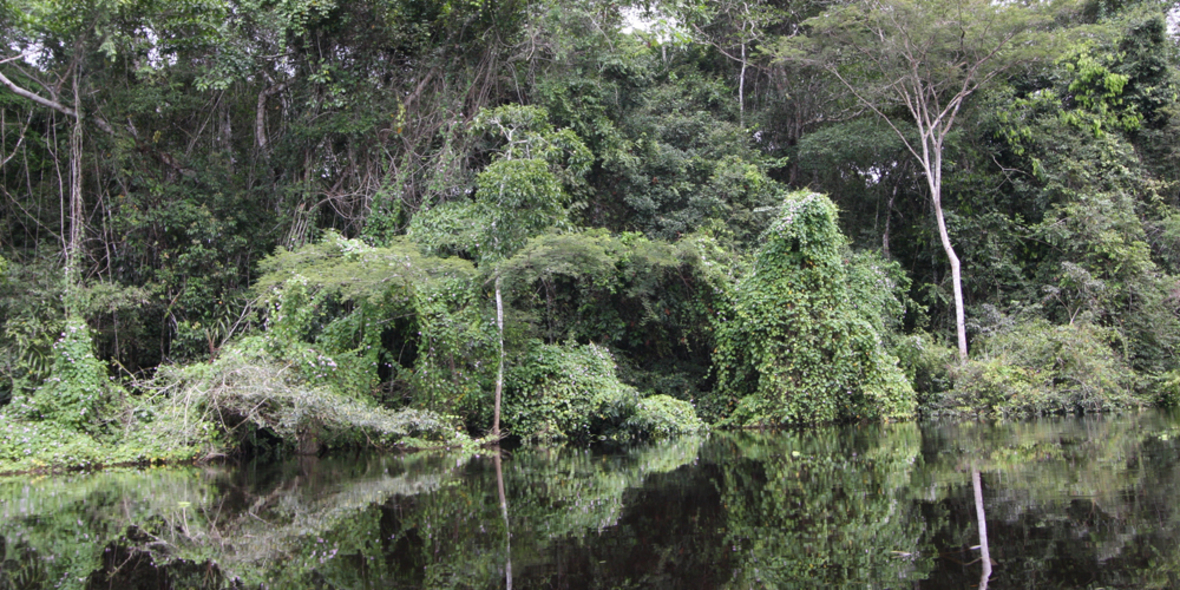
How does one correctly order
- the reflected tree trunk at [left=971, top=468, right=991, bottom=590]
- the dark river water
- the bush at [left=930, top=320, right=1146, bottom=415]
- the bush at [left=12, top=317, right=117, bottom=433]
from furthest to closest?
the bush at [left=930, top=320, right=1146, bottom=415]
the bush at [left=12, top=317, right=117, bottom=433]
the dark river water
the reflected tree trunk at [left=971, top=468, right=991, bottom=590]

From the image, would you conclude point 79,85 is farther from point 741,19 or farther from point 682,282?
point 741,19

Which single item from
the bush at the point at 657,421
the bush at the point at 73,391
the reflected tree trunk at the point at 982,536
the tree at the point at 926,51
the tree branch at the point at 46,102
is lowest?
the bush at the point at 657,421

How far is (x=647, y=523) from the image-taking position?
507 cm

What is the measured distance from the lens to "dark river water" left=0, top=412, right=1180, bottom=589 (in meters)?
3.80

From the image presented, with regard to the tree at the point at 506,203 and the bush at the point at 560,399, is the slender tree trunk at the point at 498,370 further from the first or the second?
the bush at the point at 560,399

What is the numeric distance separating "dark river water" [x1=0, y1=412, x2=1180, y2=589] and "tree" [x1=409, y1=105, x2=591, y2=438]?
4.20 meters

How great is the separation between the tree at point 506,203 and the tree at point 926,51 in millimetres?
6321

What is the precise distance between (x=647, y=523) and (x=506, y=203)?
24.3 ft

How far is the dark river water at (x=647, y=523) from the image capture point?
3.80 meters

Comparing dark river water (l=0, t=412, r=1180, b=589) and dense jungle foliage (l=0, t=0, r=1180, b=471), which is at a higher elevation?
dense jungle foliage (l=0, t=0, r=1180, b=471)

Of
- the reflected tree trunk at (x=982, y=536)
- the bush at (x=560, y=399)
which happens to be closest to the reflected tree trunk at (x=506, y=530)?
the reflected tree trunk at (x=982, y=536)

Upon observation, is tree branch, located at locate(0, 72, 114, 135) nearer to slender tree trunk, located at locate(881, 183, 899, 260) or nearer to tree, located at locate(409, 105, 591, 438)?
tree, located at locate(409, 105, 591, 438)

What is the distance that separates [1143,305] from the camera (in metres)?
15.8

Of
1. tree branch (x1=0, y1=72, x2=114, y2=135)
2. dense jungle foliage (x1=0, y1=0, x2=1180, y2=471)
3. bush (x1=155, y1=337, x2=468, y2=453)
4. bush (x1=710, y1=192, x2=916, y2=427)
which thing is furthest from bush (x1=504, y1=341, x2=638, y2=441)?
tree branch (x1=0, y1=72, x2=114, y2=135)
